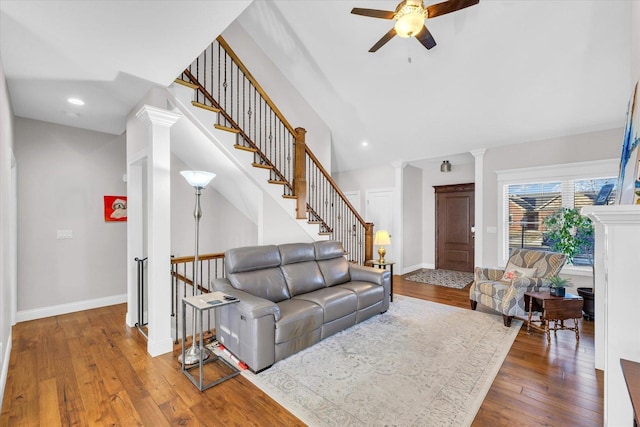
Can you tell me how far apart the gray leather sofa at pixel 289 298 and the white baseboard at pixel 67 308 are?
7.78 ft

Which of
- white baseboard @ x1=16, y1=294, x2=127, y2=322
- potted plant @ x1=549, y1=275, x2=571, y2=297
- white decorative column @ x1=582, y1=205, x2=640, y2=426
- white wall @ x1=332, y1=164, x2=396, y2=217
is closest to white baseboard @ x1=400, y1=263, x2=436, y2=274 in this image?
white wall @ x1=332, y1=164, x2=396, y2=217

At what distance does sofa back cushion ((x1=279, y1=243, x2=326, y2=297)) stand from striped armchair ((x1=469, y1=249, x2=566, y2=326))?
2.17 metres

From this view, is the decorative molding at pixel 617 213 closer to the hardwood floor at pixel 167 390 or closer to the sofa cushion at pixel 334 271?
the hardwood floor at pixel 167 390

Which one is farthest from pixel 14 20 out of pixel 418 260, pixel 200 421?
pixel 418 260

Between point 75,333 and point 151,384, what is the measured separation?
68.8 inches

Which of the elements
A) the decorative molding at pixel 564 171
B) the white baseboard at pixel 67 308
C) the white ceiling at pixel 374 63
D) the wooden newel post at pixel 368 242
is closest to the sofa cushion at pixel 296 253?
the wooden newel post at pixel 368 242

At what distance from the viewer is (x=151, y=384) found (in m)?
2.28

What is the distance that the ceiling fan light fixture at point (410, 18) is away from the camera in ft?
8.63

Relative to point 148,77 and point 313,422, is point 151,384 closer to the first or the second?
point 313,422

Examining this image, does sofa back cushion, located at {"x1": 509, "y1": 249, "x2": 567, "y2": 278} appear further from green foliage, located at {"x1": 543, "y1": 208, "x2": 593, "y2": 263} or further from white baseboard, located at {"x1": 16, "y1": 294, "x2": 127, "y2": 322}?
white baseboard, located at {"x1": 16, "y1": 294, "x2": 127, "y2": 322}

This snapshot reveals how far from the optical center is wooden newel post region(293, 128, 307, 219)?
4.05 metres

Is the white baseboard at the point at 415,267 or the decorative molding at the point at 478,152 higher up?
the decorative molding at the point at 478,152

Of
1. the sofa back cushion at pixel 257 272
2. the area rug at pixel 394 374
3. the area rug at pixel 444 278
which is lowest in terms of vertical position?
the area rug at pixel 444 278

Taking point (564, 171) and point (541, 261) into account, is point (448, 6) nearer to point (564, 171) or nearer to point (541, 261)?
point (541, 261)
